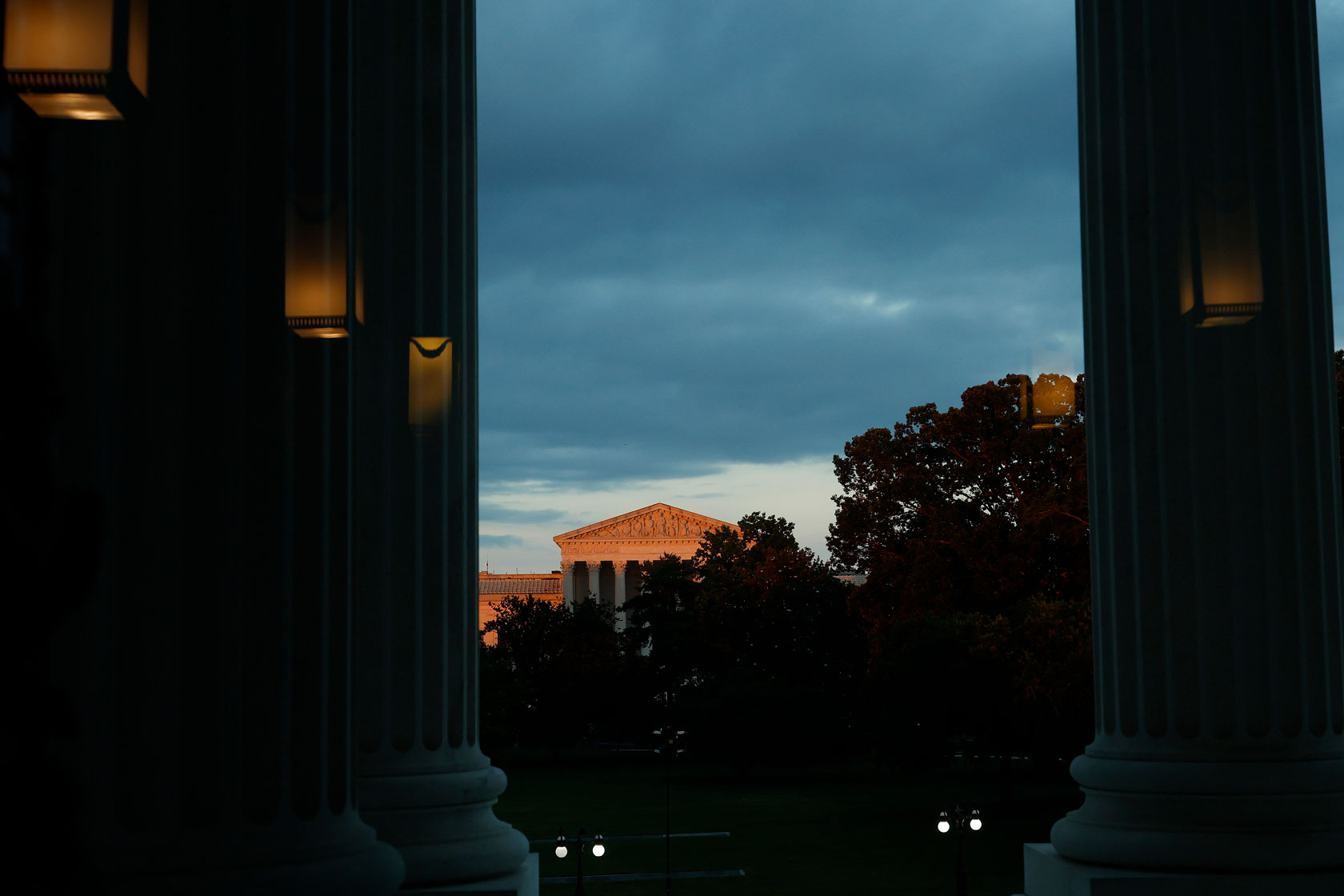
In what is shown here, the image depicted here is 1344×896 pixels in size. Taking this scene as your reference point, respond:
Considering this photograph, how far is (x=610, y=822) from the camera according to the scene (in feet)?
460

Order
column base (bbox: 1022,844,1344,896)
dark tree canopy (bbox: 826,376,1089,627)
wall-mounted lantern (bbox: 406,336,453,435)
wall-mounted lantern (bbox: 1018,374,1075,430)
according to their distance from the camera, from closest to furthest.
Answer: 1. column base (bbox: 1022,844,1344,896)
2. wall-mounted lantern (bbox: 406,336,453,435)
3. wall-mounted lantern (bbox: 1018,374,1075,430)
4. dark tree canopy (bbox: 826,376,1089,627)

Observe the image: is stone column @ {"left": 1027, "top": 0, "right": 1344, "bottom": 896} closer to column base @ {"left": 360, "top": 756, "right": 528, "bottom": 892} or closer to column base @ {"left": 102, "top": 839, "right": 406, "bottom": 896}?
column base @ {"left": 360, "top": 756, "right": 528, "bottom": 892}

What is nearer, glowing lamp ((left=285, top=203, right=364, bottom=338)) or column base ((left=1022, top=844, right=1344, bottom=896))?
glowing lamp ((left=285, top=203, right=364, bottom=338))

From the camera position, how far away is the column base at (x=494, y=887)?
61.1 ft

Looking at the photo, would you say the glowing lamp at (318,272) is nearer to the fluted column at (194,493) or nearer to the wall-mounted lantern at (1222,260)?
the fluted column at (194,493)

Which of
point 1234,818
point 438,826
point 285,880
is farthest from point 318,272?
point 1234,818

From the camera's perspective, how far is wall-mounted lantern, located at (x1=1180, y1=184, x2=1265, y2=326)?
19312 millimetres

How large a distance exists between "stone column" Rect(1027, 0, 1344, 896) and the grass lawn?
77126mm

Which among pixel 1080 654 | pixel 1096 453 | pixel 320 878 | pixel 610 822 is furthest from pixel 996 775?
pixel 320 878

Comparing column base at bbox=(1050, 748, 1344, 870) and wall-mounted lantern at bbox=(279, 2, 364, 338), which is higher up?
wall-mounted lantern at bbox=(279, 2, 364, 338)

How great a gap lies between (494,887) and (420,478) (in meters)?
6.48

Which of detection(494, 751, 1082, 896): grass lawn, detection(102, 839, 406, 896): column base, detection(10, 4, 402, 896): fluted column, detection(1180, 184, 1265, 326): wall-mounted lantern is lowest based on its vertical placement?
detection(494, 751, 1082, 896): grass lawn

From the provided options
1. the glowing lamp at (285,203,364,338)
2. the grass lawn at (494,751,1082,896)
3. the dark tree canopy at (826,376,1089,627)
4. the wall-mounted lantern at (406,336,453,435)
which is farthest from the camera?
the dark tree canopy at (826,376,1089,627)

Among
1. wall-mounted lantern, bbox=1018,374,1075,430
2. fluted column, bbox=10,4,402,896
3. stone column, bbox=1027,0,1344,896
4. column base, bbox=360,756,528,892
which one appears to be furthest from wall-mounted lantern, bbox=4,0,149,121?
wall-mounted lantern, bbox=1018,374,1075,430
